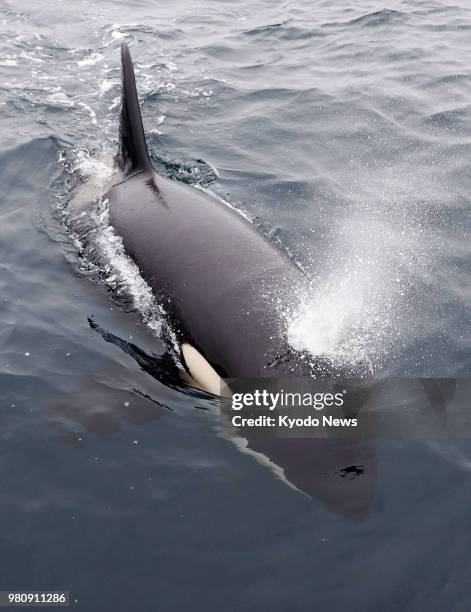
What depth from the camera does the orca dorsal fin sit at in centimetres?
1175

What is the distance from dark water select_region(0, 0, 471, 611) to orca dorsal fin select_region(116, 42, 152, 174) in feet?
3.51

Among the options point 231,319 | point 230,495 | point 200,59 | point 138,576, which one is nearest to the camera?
point 138,576

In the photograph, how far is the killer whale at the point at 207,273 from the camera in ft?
28.0

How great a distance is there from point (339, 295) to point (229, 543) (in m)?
4.34

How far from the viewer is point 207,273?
939 cm

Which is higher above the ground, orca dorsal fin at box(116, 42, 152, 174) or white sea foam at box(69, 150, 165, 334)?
orca dorsal fin at box(116, 42, 152, 174)

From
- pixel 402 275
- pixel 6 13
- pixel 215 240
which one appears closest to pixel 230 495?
pixel 215 240

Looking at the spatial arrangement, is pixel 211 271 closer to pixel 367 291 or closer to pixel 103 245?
pixel 103 245

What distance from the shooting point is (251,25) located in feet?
82.4

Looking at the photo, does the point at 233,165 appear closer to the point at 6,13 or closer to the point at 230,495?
the point at 230,495
